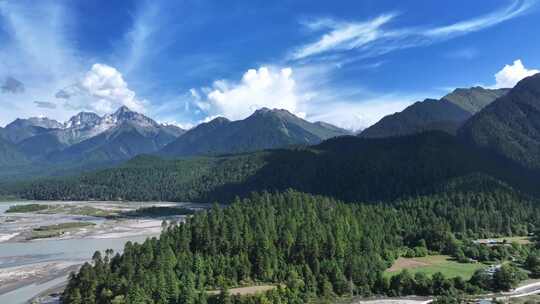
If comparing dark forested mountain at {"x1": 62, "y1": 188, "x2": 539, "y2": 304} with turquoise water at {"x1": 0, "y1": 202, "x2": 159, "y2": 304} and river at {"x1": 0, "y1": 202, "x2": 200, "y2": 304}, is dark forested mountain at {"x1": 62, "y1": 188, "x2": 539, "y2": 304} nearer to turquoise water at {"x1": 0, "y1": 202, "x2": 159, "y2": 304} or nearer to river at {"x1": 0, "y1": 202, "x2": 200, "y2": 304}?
river at {"x1": 0, "y1": 202, "x2": 200, "y2": 304}

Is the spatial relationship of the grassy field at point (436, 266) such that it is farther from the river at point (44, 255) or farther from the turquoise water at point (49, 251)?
the river at point (44, 255)

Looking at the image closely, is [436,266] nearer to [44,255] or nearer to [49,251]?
[44,255]

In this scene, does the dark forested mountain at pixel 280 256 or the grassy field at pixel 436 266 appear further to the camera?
the grassy field at pixel 436 266

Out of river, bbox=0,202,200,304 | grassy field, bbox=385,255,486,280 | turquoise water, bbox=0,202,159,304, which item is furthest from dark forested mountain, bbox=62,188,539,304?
turquoise water, bbox=0,202,159,304

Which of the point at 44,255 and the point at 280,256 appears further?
the point at 44,255

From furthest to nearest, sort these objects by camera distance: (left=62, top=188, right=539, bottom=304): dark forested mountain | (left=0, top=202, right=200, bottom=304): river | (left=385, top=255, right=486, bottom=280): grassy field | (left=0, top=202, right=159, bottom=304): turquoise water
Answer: (left=0, top=202, right=159, bottom=304): turquoise water → (left=0, top=202, right=200, bottom=304): river → (left=385, top=255, right=486, bottom=280): grassy field → (left=62, top=188, right=539, bottom=304): dark forested mountain

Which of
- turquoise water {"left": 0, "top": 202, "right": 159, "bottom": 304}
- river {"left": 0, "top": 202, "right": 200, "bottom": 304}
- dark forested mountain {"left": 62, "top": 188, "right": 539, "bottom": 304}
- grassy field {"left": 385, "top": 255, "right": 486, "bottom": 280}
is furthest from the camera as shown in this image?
turquoise water {"left": 0, "top": 202, "right": 159, "bottom": 304}

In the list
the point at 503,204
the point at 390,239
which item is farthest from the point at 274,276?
the point at 503,204

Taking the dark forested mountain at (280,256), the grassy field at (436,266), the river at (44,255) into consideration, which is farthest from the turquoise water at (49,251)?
the grassy field at (436,266)

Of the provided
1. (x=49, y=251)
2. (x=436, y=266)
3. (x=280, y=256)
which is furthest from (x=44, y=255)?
(x=436, y=266)
